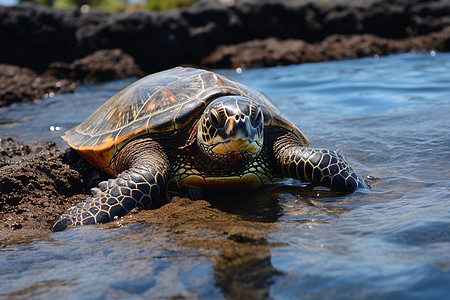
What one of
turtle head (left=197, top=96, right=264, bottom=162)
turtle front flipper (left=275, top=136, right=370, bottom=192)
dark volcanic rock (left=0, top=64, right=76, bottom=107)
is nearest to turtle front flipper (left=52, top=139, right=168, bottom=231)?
turtle head (left=197, top=96, right=264, bottom=162)

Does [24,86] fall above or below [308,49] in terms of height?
below

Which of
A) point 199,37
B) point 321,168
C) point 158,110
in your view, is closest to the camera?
point 321,168

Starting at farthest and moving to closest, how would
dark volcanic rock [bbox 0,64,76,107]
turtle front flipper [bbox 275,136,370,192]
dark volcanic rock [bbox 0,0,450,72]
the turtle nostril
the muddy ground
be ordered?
dark volcanic rock [bbox 0,0,450,72]
dark volcanic rock [bbox 0,64,76,107]
turtle front flipper [bbox 275,136,370,192]
the turtle nostril
the muddy ground

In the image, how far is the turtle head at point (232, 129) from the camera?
3.20 metres

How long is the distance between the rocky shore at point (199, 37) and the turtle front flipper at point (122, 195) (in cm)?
679

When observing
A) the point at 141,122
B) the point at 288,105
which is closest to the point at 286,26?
the point at 288,105

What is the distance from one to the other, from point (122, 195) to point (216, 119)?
3.08 feet

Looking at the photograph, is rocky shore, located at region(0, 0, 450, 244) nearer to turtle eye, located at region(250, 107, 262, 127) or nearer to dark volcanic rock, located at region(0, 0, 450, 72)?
dark volcanic rock, located at region(0, 0, 450, 72)

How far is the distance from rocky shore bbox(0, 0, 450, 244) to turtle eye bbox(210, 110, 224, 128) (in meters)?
7.33

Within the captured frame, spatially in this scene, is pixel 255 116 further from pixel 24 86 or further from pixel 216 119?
pixel 24 86

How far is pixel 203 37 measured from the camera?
14.8 metres

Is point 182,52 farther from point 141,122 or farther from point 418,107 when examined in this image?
point 141,122

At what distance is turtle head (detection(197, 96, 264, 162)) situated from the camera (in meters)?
3.20

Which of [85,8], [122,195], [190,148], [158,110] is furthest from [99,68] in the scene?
[85,8]
